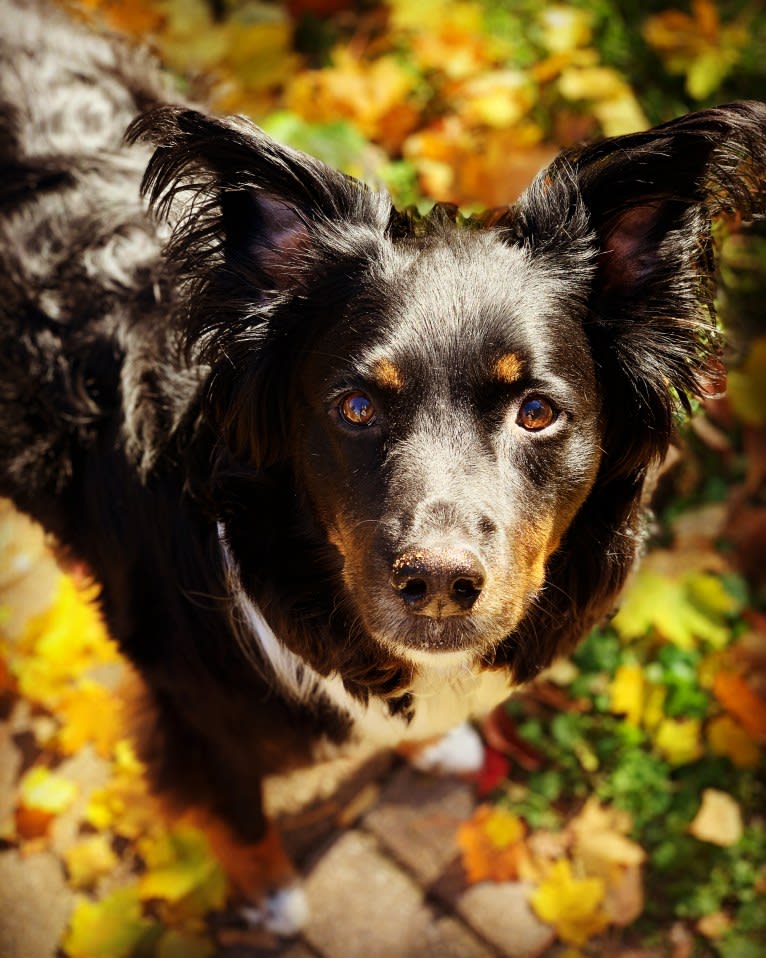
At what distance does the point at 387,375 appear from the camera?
5.87 feet

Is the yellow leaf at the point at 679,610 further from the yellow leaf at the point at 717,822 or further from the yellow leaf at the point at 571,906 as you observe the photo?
the yellow leaf at the point at 571,906

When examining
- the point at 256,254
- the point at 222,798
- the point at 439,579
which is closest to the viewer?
the point at 439,579

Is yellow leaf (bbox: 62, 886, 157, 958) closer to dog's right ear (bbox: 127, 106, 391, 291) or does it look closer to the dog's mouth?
the dog's mouth

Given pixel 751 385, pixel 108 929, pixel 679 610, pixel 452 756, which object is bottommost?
pixel 108 929

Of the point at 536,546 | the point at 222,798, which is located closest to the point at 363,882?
the point at 222,798

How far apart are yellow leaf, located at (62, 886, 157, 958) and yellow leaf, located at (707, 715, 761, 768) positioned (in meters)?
1.83

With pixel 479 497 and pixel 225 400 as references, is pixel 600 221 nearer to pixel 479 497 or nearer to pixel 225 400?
pixel 479 497

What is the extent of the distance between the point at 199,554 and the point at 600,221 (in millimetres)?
1170

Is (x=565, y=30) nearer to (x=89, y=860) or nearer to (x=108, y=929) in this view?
(x=89, y=860)

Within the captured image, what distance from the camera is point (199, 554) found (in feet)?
7.20

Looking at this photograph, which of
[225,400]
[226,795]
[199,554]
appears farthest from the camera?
[226,795]

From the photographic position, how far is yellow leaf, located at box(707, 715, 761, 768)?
2.95 metres

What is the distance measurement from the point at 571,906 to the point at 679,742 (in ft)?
2.06

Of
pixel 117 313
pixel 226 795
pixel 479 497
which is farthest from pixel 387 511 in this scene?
pixel 226 795
